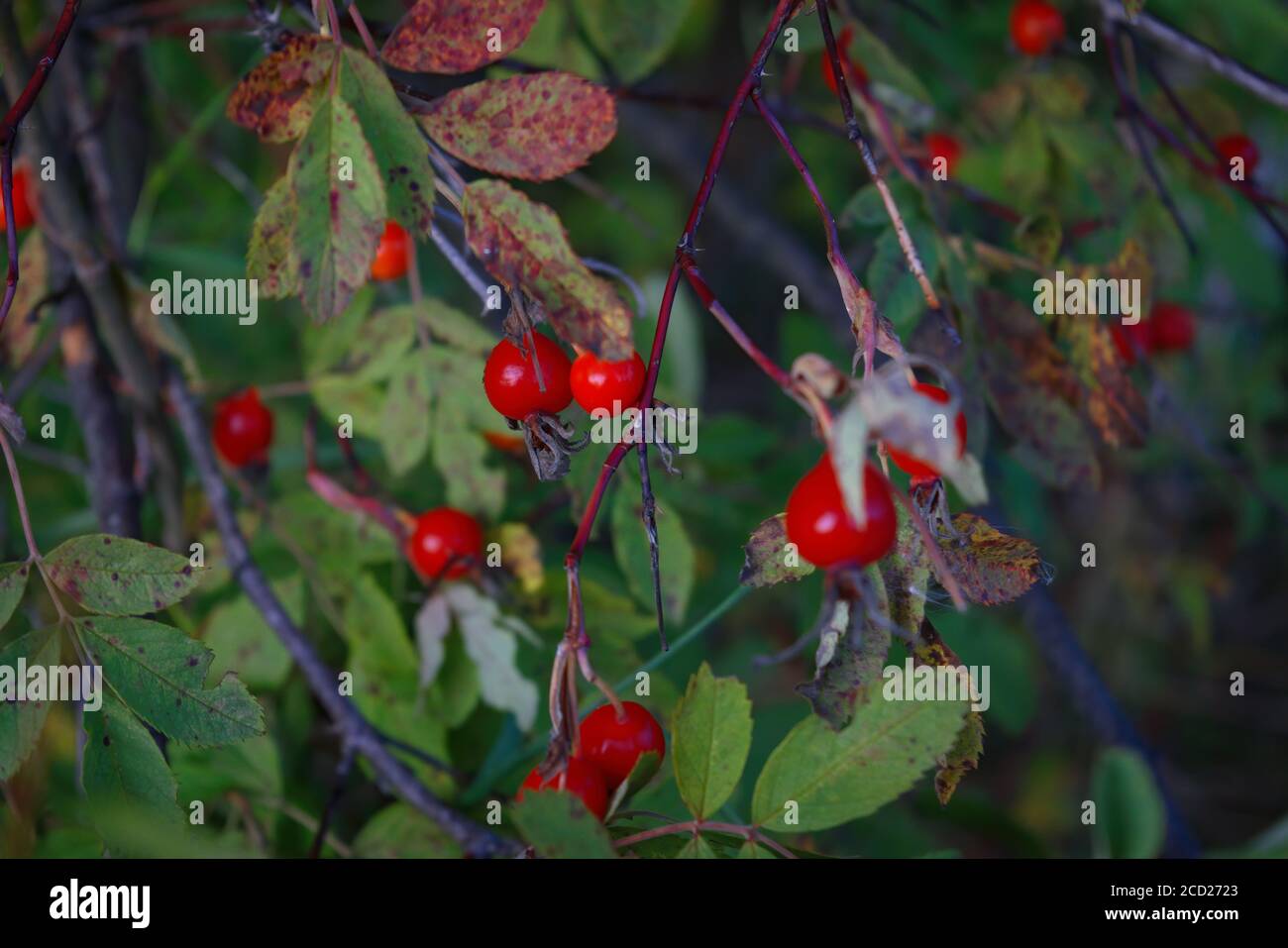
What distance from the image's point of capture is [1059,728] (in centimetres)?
312

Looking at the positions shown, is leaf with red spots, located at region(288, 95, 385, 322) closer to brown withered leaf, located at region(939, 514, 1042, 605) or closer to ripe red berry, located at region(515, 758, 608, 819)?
ripe red berry, located at region(515, 758, 608, 819)

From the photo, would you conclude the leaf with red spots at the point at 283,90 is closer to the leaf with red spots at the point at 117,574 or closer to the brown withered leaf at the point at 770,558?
the leaf with red spots at the point at 117,574

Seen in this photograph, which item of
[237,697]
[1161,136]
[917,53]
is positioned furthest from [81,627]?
[917,53]

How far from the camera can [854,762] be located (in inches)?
33.3

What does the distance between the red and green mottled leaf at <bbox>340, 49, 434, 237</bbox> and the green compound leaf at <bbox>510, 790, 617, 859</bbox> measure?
0.43 meters

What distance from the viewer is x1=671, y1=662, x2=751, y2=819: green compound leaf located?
2.81 feet

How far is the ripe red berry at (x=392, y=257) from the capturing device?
1.24 m

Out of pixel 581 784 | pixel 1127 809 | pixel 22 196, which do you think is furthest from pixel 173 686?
pixel 1127 809

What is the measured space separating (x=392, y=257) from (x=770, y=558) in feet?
2.30

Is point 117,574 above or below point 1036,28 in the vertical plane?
below

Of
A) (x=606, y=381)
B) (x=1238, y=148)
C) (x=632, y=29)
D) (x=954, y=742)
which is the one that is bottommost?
(x=954, y=742)

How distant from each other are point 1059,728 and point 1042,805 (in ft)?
0.93

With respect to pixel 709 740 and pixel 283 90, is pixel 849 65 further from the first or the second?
pixel 709 740

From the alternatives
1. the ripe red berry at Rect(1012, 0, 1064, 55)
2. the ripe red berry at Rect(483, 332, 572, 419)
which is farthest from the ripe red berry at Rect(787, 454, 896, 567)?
the ripe red berry at Rect(1012, 0, 1064, 55)
